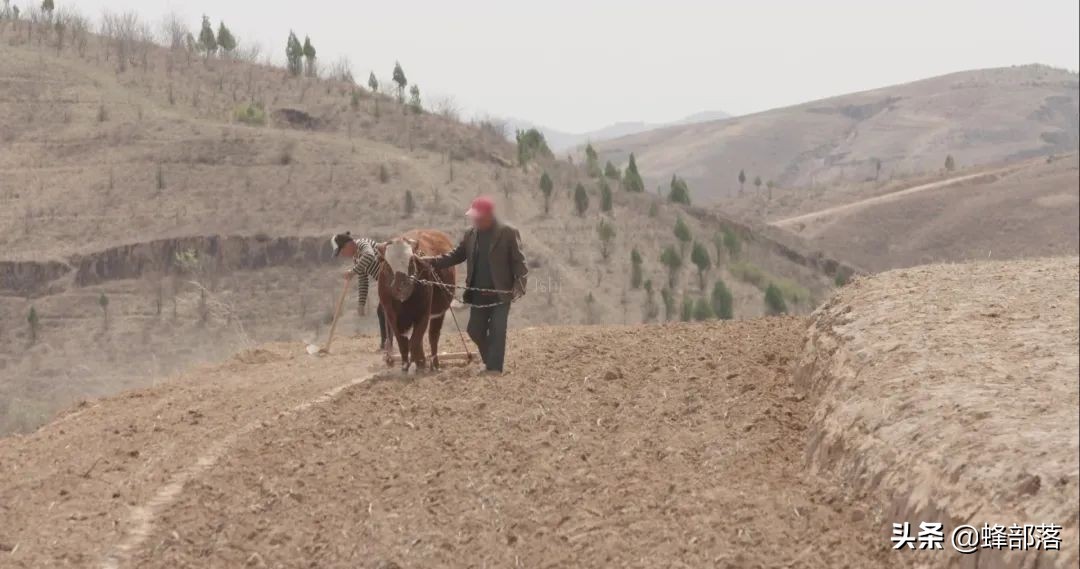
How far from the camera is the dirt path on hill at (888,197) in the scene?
76.2 meters

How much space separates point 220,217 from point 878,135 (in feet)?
380

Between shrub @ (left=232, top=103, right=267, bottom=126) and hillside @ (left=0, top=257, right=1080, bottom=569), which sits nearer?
hillside @ (left=0, top=257, right=1080, bottom=569)

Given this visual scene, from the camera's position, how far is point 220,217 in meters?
44.5

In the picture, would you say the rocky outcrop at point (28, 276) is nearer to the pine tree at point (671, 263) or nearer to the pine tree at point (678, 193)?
the pine tree at point (671, 263)

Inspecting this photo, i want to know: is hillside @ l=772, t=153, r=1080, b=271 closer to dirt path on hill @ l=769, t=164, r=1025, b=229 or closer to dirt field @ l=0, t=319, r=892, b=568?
dirt path on hill @ l=769, t=164, r=1025, b=229

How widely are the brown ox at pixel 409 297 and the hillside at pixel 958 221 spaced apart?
54365 millimetres

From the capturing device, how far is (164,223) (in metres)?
43.5

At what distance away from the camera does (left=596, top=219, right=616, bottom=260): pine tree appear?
155 ft

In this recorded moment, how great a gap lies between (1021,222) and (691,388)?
207ft

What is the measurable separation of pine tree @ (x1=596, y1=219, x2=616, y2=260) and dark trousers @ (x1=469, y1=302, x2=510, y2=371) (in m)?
36.6

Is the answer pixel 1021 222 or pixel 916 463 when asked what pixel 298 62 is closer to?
pixel 1021 222

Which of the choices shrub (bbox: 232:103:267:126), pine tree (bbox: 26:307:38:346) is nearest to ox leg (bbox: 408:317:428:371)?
pine tree (bbox: 26:307:38:346)

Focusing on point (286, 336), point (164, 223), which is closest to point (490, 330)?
point (286, 336)

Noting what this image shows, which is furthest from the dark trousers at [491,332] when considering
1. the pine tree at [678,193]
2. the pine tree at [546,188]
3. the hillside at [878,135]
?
the hillside at [878,135]
